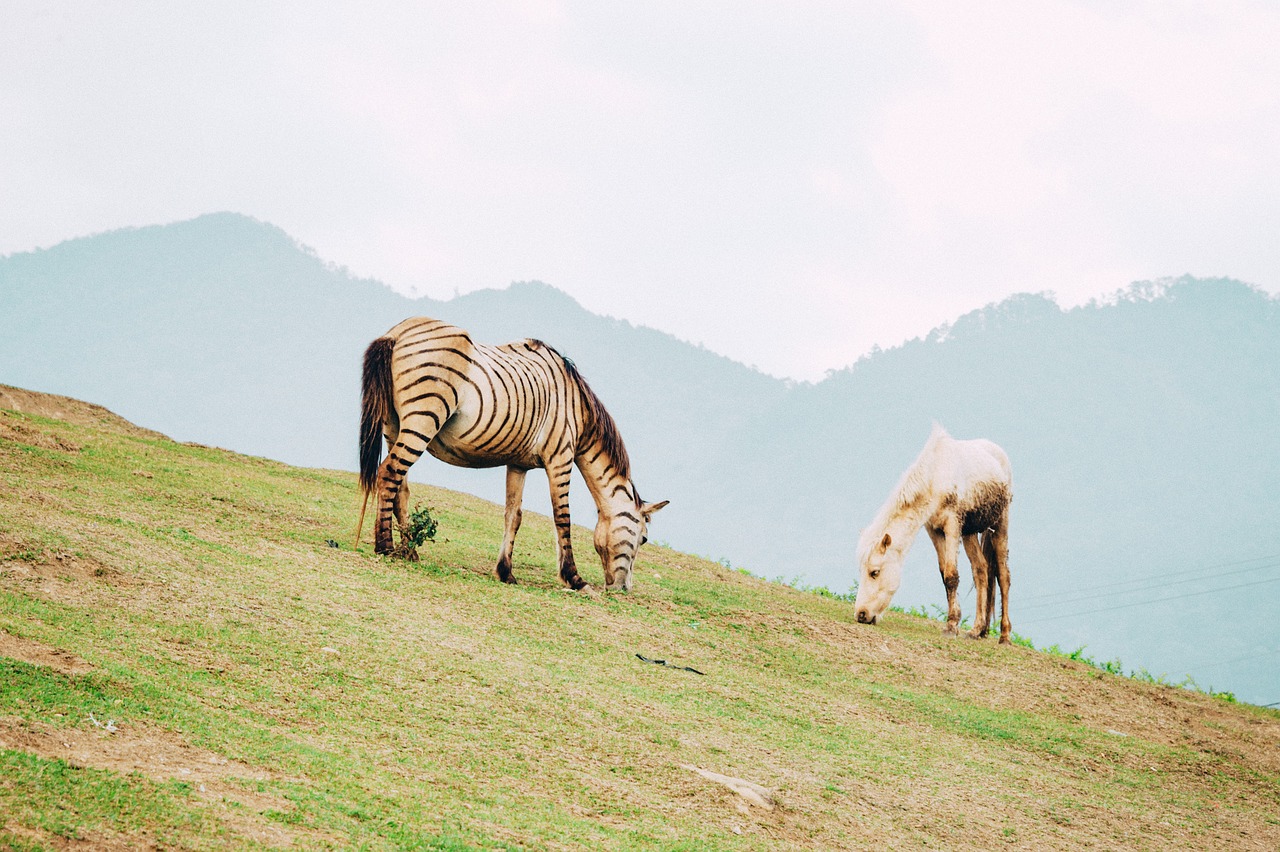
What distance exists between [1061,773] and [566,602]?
5234 millimetres

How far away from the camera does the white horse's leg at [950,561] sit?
15.6 meters

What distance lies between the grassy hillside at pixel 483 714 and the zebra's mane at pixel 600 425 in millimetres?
1771

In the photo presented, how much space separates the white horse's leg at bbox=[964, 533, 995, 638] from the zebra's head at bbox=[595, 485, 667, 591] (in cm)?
512

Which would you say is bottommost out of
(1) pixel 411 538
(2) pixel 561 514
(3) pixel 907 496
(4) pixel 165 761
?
(4) pixel 165 761

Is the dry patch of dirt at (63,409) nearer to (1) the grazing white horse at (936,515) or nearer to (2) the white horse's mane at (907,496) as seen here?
(2) the white horse's mane at (907,496)

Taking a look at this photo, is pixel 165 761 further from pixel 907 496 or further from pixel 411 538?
pixel 907 496

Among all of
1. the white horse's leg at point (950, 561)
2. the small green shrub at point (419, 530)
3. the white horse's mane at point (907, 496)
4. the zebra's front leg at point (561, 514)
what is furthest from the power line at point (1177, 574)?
the small green shrub at point (419, 530)

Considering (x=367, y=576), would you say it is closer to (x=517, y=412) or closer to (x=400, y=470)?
(x=400, y=470)

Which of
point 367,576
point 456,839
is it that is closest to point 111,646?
point 456,839

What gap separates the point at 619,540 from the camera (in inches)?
551

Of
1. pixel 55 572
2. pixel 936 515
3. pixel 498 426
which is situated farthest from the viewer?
pixel 936 515

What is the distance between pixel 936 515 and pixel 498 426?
6474 millimetres

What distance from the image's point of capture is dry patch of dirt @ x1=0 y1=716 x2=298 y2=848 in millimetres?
5246

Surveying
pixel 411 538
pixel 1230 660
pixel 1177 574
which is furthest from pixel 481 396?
pixel 1177 574
